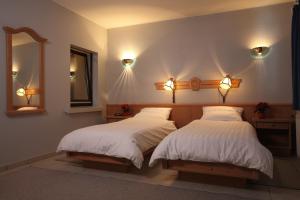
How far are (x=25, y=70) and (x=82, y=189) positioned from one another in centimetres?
201

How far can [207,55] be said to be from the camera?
437 cm

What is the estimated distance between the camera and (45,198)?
2105mm

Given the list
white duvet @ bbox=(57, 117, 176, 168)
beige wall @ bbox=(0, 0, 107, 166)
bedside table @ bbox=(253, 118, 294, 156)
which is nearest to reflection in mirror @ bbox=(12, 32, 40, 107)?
beige wall @ bbox=(0, 0, 107, 166)

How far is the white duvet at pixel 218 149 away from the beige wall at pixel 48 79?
197 centimetres

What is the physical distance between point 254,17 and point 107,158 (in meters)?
3.55

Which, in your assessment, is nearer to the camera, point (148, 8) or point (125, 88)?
point (148, 8)

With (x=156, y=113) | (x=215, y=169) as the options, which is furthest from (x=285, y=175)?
(x=156, y=113)

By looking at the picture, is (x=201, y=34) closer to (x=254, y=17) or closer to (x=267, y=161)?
(x=254, y=17)

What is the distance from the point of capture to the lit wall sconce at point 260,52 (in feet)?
13.0

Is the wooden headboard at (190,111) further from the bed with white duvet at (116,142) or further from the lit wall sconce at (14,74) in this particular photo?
the lit wall sconce at (14,74)

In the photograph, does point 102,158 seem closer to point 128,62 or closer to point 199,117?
point 199,117

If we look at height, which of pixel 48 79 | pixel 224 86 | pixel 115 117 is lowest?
pixel 115 117

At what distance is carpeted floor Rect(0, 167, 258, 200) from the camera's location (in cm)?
214

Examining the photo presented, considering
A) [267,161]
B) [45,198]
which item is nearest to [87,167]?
[45,198]
